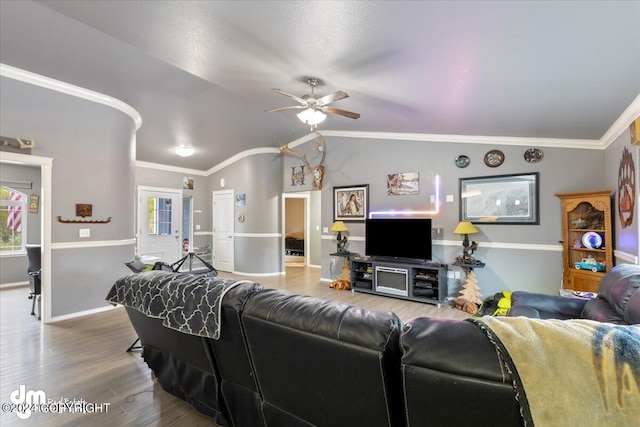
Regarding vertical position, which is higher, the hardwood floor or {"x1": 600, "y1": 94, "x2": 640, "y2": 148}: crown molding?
{"x1": 600, "y1": 94, "x2": 640, "y2": 148}: crown molding

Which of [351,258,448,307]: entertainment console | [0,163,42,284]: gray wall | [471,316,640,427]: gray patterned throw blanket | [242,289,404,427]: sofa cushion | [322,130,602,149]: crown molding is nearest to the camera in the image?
[471,316,640,427]: gray patterned throw blanket

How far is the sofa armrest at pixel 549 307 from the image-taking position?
2.48m

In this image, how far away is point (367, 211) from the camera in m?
5.70

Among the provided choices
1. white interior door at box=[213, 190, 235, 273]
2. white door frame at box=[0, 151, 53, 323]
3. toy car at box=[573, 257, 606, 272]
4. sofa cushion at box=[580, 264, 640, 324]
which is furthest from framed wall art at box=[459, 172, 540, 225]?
white door frame at box=[0, 151, 53, 323]

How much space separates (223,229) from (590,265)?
6933 millimetres

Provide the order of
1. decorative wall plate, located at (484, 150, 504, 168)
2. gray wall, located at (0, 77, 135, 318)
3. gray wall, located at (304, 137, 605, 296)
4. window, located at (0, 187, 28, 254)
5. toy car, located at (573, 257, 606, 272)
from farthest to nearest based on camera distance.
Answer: window, located at (0, 187, 28, 254)
decorative wall plate, located at (484, 150, 504, 168)
gray wall, located at (304, 137, 605, 296)
gray wall, located at (0, 77, 135, 318)
toy car, located at (573, 257, 606, 272)

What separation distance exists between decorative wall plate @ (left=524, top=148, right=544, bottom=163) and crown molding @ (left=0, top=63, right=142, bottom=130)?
5.84 metres

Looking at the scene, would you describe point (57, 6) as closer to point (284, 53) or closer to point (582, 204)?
point (284, 53)

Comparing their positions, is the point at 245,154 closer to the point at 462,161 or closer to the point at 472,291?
the point at 462,161

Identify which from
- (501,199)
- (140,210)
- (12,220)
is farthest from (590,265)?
(12,220)

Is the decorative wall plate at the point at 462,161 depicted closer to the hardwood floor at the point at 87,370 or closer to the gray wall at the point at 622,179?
the gray wall at the point at 622,179

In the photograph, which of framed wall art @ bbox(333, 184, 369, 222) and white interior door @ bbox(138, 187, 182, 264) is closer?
framed wall art @ bbox(333, 184, 369, 222)

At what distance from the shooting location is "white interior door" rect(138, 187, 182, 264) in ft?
21.7

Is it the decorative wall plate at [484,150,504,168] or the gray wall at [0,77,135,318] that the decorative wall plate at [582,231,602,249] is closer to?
the decorative wall plate at [484,150,504,168]
